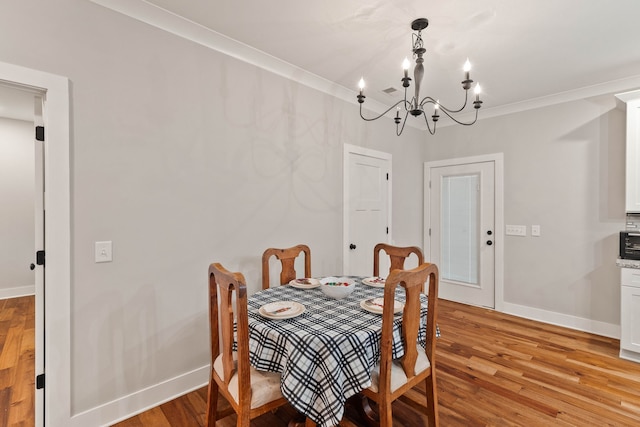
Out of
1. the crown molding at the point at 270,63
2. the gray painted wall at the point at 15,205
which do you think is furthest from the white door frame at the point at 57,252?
the gray painted wall at the point at 15,205

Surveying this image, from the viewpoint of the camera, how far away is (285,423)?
1.93 m

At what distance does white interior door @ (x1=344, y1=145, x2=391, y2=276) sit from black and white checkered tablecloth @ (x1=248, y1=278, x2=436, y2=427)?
6.01 feet

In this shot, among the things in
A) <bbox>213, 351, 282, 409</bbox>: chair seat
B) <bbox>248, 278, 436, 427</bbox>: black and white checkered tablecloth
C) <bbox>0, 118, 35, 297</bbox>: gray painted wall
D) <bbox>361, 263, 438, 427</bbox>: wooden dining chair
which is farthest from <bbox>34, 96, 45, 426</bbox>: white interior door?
<bbox>0, 118, 35, 297</bbox>: gray painted wall

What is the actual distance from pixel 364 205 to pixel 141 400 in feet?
8.92

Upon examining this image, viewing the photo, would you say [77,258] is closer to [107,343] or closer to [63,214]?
[63,214]

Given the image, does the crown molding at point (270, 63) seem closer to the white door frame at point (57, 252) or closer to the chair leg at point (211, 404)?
the white door frame at point (57, 252)

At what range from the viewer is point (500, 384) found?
7.68ft

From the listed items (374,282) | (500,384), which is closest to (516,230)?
(500,384)

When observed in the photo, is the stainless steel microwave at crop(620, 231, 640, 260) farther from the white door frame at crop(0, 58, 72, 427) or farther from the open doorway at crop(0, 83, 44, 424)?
the open doorway at crop(0, 83, 44, 424)

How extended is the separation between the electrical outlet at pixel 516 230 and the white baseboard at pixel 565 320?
0.88m

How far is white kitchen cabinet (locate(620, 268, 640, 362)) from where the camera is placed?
2688 millimetres

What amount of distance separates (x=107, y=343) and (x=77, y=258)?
1.85ft

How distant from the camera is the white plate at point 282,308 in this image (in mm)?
1635

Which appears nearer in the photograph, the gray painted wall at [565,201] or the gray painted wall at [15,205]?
the gray painted wall at [565,201]
